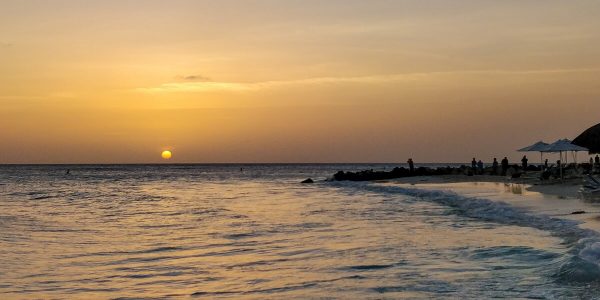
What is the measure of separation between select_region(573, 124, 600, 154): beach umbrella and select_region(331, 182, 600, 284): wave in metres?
14.7

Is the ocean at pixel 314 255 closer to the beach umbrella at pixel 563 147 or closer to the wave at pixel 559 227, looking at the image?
the wave at pixel 559 227

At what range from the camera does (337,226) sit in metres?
21.4

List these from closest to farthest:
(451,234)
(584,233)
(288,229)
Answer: (584,233) → (451,234) → (288,229)

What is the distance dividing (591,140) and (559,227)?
29.7 metres

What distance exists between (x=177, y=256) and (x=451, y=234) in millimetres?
7171

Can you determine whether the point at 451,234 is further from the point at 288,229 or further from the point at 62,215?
the point at 62,215

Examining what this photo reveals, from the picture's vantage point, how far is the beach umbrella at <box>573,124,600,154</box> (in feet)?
145

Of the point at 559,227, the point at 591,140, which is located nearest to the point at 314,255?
the point at 559,227

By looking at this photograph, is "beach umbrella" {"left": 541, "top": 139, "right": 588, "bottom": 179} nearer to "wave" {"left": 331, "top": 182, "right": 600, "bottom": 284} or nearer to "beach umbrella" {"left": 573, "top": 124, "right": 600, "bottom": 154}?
"beach umbrella" {"left": 573, "top": 124, "right": 600, "bottom": 154}

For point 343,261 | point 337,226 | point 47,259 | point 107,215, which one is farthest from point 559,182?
point 47,259

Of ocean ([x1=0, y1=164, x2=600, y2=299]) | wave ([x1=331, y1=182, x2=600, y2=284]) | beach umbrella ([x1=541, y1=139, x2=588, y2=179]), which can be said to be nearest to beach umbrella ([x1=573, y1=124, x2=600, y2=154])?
beach umbrella ([x1=541, y1=139, x2=588, y2=179])

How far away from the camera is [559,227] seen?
17.8 m

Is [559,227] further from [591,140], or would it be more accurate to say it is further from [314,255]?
[591,140]

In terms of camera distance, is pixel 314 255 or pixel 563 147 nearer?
pixel 314 255
